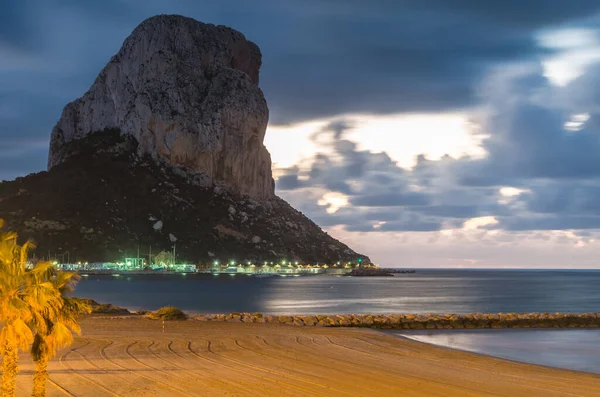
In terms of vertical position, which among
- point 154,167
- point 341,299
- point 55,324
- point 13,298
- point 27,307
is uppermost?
point 154,167

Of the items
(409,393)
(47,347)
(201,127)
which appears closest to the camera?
(47,347)

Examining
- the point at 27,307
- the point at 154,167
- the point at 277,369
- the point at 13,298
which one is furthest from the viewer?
the point at 154,167

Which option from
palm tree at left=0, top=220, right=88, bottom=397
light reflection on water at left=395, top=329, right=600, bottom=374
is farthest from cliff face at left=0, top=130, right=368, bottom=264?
palm tree at left=0, top=220, right=88, bottom=397

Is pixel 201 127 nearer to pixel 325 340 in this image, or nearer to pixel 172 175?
pixel 172 175

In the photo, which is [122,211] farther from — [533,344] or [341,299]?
[533,344]

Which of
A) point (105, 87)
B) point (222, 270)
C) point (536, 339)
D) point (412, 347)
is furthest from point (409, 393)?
point (105, 87)

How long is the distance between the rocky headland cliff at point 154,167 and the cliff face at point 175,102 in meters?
0.29

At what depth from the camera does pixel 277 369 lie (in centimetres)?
1878

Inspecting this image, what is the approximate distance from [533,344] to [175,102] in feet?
513

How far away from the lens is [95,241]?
17150 cm

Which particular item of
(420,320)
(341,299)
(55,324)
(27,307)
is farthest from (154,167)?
(27,307)

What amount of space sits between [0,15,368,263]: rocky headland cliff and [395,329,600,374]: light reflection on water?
142 meters

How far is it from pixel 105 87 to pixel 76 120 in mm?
12798

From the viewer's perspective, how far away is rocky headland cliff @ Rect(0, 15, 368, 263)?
171m
